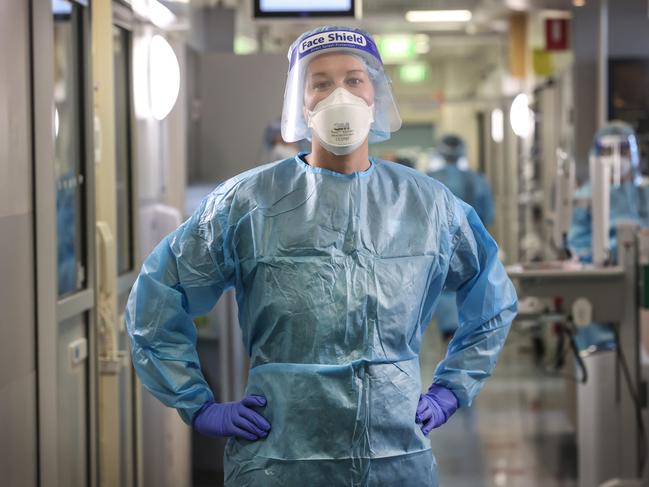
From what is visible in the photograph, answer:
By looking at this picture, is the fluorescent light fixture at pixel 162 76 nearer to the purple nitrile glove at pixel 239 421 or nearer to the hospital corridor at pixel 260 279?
the hospital corridor at pixel 260 279

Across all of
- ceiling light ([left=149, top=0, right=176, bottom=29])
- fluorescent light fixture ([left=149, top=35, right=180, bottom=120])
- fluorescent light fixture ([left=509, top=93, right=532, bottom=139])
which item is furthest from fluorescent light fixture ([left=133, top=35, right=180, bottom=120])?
fluorescent light fixture ([left=509, top=93, right=532, bottom=139])

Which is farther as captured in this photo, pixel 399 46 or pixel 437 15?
pixel 399 46

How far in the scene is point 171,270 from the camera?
7.00 feet

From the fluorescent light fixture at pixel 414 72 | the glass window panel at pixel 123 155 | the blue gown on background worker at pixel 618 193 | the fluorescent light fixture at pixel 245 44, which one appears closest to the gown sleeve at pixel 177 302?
the glass window panel at pixel 123 155

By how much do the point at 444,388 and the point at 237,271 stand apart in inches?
21.8

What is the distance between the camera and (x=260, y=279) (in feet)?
6.84

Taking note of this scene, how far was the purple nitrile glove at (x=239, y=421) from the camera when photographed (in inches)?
80.9

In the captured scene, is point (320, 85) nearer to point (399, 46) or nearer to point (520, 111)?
point (520, 111)

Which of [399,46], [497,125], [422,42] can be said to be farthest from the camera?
[422,42]

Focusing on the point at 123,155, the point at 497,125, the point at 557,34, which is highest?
the point at 557,34

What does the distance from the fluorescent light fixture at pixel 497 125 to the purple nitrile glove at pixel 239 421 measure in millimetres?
9439

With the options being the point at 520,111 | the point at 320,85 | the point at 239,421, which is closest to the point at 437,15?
the point at 520,111

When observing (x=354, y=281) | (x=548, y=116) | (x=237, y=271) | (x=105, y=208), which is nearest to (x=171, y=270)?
→ (x=237, y=271)

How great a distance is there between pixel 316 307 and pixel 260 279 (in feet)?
0.47
